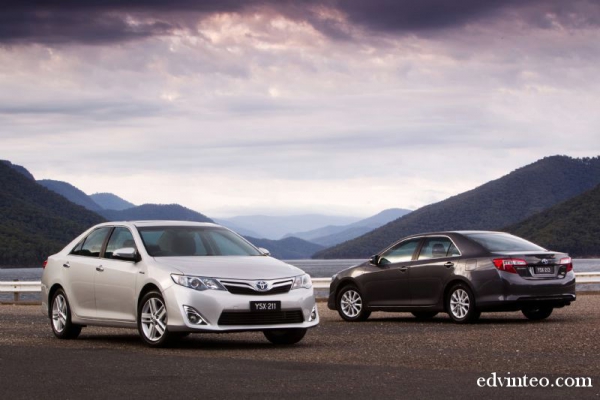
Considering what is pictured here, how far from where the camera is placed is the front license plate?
538 inches

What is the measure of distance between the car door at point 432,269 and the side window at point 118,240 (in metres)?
6.38

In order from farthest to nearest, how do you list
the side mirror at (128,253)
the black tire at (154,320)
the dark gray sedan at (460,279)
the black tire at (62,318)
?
the dark gray sedan at (460,279), the black tire at (62,318), the side mirror at (128,253), the black tire at (154,320)

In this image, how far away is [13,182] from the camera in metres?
186

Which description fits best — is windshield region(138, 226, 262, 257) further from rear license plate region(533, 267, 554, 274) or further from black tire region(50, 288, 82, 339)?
rear license plate region(533, 267, 554, 274)

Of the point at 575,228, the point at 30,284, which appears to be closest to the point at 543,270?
the point at 30,284

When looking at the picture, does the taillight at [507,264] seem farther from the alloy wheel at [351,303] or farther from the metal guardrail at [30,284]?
the metal guardrail at [30,284]

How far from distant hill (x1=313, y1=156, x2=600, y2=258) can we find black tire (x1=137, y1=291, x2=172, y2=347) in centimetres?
16146

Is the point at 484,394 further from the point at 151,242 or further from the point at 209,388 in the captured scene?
the point at 151,242

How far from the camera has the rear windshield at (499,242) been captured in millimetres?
18906

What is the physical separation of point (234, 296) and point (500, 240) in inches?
286

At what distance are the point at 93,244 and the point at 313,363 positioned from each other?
206 inches

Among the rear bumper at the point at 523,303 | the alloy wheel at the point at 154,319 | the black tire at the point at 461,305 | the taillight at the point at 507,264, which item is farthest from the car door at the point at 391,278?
the alloy wheel at the point at 154,319

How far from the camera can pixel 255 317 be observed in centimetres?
1373

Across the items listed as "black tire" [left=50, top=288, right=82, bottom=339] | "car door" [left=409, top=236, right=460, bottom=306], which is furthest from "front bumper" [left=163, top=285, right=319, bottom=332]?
"car door" [left=409, top=236, right=460, bottom=306]
